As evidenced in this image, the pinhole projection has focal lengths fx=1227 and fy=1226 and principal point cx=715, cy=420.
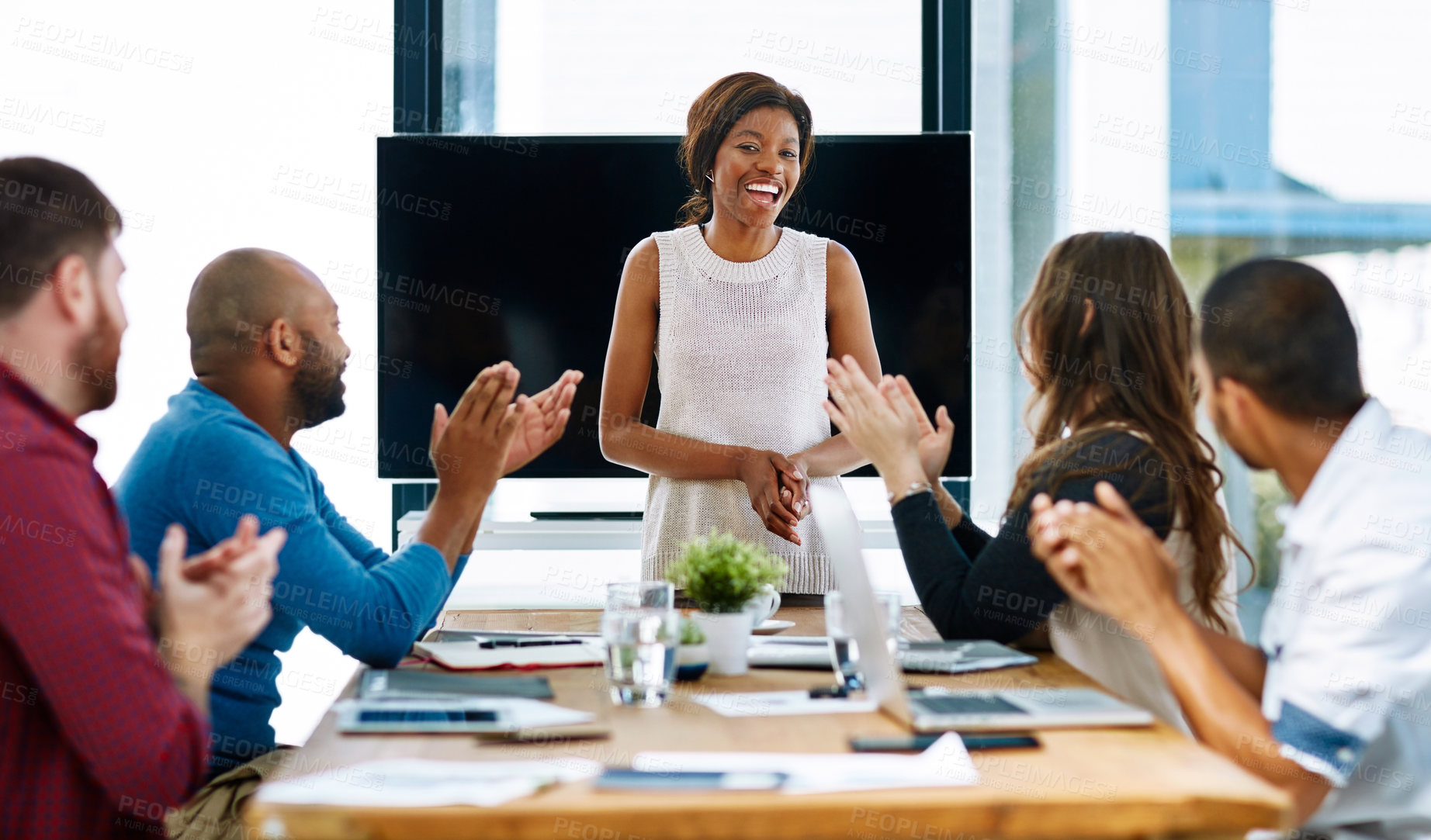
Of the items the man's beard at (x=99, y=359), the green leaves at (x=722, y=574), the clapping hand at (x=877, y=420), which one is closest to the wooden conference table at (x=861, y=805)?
the green leaves at (x=722, y=574)

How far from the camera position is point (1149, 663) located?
1638 millimetres

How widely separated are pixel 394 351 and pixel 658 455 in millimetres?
1247

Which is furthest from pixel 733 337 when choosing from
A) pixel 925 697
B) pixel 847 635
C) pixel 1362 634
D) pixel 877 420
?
pixel 1362 634

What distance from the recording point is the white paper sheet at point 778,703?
4.48 ft

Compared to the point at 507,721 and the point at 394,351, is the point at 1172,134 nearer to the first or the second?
the point at 394,351

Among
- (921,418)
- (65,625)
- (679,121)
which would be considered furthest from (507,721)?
(679,121)

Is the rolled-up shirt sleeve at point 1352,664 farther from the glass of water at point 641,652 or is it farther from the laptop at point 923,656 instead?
the glass of water at point 641,652

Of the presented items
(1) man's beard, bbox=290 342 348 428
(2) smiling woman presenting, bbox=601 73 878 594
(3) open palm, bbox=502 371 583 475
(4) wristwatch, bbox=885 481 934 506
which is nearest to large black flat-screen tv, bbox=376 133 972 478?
(2) smiling woman presenting, bbox=601 73 878 594

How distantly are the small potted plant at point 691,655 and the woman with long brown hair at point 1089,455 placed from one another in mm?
363

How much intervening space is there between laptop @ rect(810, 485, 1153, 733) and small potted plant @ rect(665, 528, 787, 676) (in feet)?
0.45

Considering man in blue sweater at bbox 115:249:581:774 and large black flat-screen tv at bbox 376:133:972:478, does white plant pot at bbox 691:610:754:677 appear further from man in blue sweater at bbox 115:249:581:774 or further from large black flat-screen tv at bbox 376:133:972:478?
large black flat-screen tv at bbox 376:133:972:478

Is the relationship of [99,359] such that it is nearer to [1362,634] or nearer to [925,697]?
[925,697]

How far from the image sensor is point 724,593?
1583 millimetres

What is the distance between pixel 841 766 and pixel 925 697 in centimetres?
28
